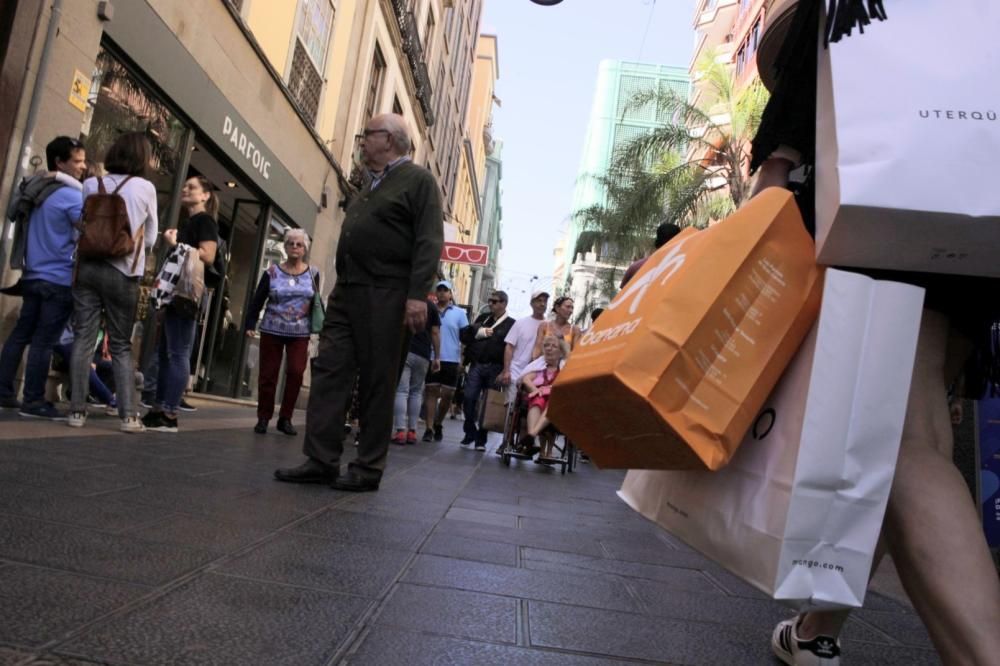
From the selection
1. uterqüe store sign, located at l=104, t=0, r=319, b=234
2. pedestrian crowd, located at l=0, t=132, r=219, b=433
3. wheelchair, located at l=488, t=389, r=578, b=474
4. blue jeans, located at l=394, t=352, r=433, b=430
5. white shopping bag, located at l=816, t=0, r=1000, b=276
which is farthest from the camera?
blue jeans, located at l=394, t=352, r=433, b=430

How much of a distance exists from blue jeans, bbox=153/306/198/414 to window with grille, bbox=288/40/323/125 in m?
6.95

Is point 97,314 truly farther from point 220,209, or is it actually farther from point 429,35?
point 429,35

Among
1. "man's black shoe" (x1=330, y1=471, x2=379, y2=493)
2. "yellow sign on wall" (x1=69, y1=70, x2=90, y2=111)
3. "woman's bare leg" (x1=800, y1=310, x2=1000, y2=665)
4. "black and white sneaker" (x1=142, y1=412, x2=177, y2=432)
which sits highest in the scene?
"yellow sign on wall" (x1=69, y1=70, x2=90, y2=111)

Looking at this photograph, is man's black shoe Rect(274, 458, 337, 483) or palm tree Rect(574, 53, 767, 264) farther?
palm tree Rect(574, 53, 767, 264)

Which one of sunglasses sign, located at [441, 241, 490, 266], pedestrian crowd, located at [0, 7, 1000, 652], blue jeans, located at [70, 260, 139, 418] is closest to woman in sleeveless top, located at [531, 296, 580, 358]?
pedestrian crowd, located at [0, 7, 1000, 652]

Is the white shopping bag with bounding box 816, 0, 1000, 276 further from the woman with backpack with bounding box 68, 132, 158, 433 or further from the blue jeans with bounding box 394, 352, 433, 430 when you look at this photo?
the blue jeans with bounding box 394, 352, 433, 430

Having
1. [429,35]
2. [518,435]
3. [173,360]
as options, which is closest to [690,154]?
[429,35]

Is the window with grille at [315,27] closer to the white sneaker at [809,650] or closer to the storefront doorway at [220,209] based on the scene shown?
the storefront doorway at [220,209]

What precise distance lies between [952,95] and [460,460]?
6.77 m

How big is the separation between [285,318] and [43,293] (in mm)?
2003

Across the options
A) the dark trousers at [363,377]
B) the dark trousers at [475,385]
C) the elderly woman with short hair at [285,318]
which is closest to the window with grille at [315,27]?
the dark trousers at [475,385]

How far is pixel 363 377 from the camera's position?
4.47 meters

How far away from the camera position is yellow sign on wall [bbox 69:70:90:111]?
6547mm

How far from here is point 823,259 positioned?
1.65 meters
